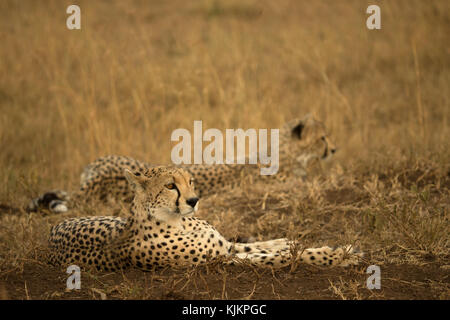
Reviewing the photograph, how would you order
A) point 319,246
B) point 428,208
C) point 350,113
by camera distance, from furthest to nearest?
1. point 350,113
2. point 428,208
3. point 319,246

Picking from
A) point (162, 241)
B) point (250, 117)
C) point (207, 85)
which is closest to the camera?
point (162, 241)

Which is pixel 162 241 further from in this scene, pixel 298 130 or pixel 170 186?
pixel 298 130

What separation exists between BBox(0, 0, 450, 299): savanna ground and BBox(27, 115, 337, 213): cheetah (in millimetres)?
206

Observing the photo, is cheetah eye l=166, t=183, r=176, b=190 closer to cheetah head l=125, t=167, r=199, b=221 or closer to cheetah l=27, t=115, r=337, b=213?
cheetah head l=125, t=167, r=199, b=221

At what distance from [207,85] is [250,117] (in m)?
0.88

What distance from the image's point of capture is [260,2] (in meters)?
11.4

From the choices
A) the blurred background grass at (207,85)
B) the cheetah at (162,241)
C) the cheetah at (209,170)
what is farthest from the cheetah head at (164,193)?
the blurred background grass at (207,85)

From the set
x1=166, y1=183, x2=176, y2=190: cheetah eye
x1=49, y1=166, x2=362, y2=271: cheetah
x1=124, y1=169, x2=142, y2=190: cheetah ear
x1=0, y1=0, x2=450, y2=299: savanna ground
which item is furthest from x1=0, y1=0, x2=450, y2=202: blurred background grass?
x1=166, y1=183, x2=176, y2=190: cheetah eye

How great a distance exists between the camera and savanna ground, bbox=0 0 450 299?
324 cm

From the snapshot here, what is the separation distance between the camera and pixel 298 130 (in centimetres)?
592

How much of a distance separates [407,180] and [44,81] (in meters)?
4.91

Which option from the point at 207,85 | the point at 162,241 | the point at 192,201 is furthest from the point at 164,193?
the point at 207,85
